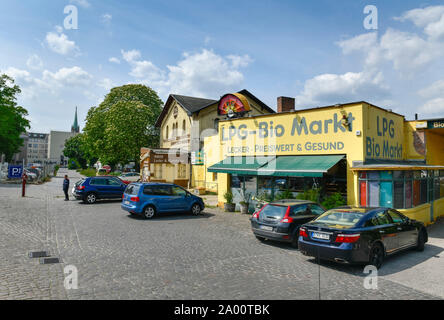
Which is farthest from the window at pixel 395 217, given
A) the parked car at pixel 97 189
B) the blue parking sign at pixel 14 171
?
the blue parking sign at pixel 14 171

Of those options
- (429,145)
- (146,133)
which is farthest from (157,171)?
(429,145)

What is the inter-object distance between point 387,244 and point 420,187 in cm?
713

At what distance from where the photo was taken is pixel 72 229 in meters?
11.6

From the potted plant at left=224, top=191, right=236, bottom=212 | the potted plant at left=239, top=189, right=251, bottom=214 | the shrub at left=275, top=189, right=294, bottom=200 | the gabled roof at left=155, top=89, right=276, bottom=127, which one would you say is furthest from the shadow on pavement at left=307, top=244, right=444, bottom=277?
the gabled roof at left=155, top=89, right=276, bottom=127

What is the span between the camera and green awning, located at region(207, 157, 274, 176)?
51.7ft

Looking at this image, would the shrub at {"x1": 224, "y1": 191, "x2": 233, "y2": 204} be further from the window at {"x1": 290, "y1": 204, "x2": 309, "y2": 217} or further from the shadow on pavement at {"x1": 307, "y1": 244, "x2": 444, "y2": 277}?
the shadow on pavement at {"x1": 307, "y1": 244, "x2": 444, "y2": 277}

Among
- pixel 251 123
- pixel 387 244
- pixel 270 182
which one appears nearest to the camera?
pixel 387 244

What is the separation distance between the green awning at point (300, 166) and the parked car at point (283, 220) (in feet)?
8.71

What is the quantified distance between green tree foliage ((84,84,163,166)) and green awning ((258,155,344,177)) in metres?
28.2

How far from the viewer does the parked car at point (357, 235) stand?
703 cm

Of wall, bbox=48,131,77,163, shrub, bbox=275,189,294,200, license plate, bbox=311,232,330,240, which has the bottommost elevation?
license plate, bbox=311,232,330,240

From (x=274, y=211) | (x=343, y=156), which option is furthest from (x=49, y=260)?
(x=343, y=156)
